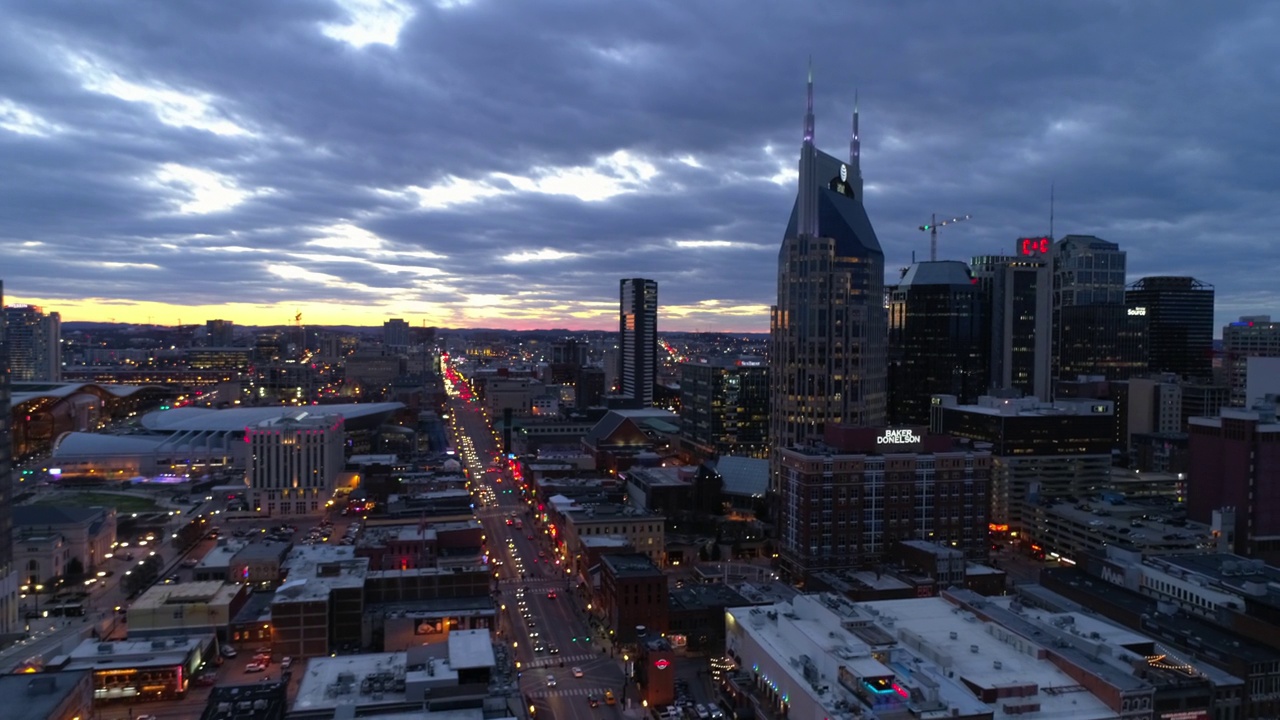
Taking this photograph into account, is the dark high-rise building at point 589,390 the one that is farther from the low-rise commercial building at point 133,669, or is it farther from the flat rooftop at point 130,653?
the low-rise commercial building at point 133,669

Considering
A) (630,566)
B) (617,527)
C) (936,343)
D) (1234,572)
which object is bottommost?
(617,527)

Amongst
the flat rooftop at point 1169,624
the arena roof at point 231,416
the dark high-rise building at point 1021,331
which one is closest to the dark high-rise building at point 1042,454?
the flat rooftop at point 1169,624

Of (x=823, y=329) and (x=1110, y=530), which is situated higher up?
(x=823, y=329)

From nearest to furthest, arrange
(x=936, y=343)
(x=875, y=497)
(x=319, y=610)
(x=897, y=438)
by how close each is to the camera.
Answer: (x=319, y=610) < (x=875, y=497) < (x=897, y=438) < (x=936, y=343)

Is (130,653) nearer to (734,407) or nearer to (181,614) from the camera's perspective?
(181,614)

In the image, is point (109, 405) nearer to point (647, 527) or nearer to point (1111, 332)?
point (647, 527)

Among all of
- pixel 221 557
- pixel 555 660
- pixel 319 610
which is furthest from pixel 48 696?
pixel 221 557

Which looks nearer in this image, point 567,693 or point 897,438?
point 567,693
